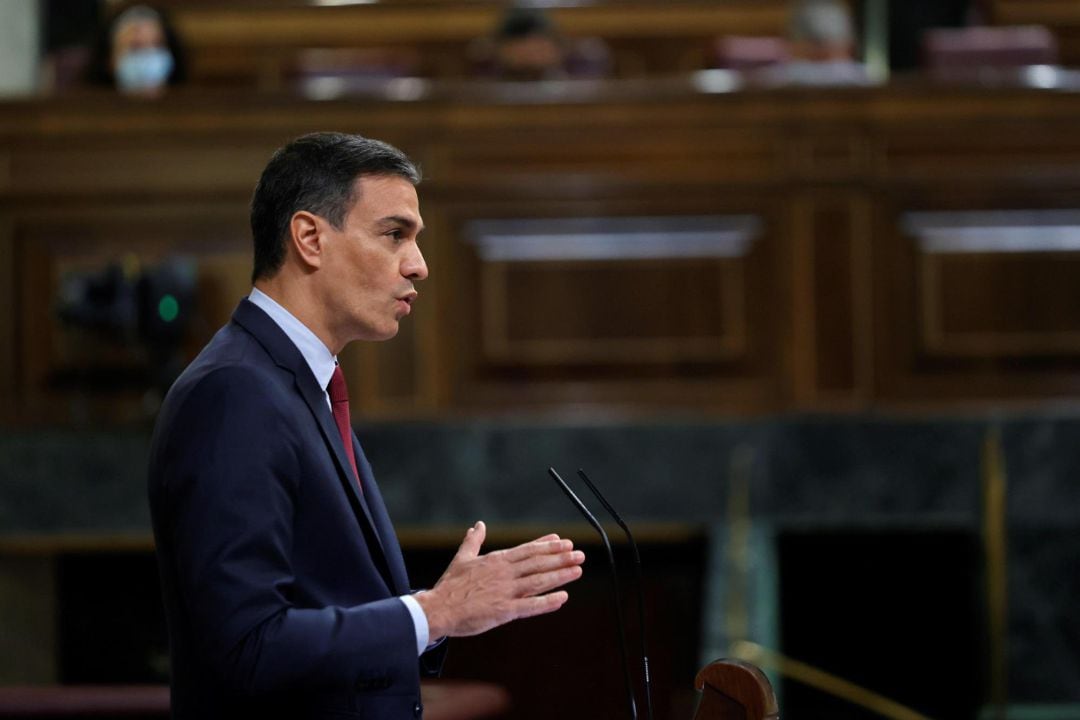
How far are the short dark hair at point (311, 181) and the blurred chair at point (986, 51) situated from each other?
3285 millimetres

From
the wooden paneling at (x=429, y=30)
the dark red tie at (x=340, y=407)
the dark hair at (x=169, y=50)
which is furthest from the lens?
the wooden paneling at (x=429, y=30)

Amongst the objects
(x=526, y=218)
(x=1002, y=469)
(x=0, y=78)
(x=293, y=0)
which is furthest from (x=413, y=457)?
(x=0, y=78)

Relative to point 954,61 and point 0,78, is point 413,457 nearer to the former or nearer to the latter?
point 954,61

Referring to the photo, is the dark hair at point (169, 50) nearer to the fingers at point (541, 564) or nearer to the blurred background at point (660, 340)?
the blurred background at point (660, 340)

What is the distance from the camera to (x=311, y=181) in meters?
1.28

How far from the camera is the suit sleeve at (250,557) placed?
1.11 meters

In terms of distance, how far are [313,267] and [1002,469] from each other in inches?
94.7

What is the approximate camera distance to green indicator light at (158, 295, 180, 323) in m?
3.40

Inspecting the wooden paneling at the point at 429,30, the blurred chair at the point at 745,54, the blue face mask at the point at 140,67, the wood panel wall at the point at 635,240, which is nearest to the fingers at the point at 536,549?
→ the wood panel wall at the point at 635,240

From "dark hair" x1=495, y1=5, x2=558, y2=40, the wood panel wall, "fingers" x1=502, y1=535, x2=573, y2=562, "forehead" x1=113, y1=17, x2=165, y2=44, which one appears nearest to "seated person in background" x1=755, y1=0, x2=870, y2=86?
the wood panel wall

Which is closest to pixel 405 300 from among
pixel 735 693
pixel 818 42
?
pixel 735 693

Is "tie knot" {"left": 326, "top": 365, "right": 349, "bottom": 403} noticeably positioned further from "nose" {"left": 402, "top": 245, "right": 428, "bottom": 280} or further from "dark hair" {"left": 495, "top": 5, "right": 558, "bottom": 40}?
"dark hair" {"left": 495, "top": 5, "right": 558, "bottom": 40}

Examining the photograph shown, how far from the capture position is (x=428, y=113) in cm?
356

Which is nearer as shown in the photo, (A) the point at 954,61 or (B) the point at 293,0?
(A) the point at 954,61
